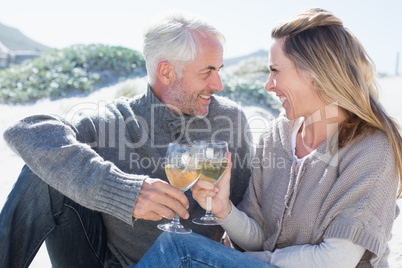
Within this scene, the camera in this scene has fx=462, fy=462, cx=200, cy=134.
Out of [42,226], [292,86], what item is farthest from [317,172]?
[42,226]

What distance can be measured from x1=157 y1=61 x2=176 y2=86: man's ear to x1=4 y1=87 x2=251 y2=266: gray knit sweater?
138 mm

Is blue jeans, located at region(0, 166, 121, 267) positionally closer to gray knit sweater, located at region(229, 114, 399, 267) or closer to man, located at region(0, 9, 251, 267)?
man, located at region(0, 9, 251, 267)

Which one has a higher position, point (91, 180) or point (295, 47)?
point (295, 47)

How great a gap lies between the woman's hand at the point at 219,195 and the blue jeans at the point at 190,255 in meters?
0.27

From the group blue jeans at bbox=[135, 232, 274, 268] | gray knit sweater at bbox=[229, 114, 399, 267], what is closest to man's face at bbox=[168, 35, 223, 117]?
gray knit sweater at bbox=[229, 114, 399, 267]

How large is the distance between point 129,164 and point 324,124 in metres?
1.28

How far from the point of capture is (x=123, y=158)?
305cm

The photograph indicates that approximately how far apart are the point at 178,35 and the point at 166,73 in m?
0.28

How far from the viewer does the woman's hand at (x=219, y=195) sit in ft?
7.70

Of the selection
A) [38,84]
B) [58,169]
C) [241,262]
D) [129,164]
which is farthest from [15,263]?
[38,84]

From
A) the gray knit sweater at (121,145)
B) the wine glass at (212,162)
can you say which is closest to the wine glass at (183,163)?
the wine glass at (212,162)

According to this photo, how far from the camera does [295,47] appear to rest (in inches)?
98.0

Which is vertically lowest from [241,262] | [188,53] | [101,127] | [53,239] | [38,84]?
[38,84]

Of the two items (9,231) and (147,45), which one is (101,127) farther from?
(9,231)
